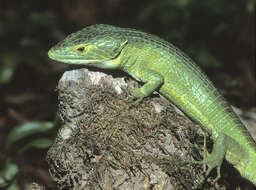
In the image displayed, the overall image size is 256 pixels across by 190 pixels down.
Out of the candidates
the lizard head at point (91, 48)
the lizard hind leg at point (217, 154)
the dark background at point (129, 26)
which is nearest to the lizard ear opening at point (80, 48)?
the lizard head at point (91, 48)

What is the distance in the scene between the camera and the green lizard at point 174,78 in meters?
4.06

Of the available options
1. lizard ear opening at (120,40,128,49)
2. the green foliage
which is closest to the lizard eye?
lizard ear opening at (120,40,128,49)

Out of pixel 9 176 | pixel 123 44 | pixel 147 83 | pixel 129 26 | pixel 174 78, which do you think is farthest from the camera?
pixel 129 26

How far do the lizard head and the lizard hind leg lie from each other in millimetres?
1781

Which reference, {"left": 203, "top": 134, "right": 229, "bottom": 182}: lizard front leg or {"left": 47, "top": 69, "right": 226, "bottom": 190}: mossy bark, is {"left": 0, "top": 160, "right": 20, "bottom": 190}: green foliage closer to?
{"left": 47, "top": 69, "right": 226, "bottom": 190}: mossy bark

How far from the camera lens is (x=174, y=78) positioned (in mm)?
4336

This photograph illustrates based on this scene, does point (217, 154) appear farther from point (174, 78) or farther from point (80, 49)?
point (80, 49)

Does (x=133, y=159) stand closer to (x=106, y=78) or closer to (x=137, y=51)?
(x=106, y=78)

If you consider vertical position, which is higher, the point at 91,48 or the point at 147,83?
the point at 91,48

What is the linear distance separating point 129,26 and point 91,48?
3.94 meters

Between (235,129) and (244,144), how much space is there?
0.85 ft

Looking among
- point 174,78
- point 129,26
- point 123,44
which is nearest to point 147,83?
point 174,78

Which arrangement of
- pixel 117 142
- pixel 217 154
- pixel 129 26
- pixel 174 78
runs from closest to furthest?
pixel 117 142
pixel 217 154
pixel 174 78
pixel 129 26

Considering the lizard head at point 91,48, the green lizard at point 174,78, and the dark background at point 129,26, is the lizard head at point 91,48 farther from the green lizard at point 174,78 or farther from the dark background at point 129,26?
the dark background at point 129,26
